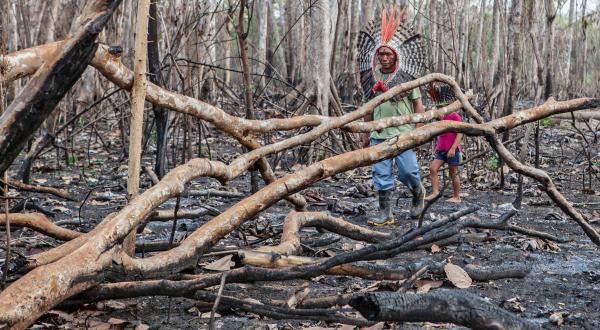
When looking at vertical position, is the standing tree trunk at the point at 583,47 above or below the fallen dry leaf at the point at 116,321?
above

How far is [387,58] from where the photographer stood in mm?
5328

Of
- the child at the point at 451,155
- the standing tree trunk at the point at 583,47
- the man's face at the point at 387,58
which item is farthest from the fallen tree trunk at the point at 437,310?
the standing tree trunk at the point at 583,47

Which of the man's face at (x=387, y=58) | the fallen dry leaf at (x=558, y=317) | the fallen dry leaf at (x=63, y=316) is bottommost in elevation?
the fallen dry leaf at (x=558, y=317)

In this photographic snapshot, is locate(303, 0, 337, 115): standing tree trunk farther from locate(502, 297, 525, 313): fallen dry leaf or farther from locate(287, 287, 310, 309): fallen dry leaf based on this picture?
locate(287, 287, 310, 309): fallen dry leaf

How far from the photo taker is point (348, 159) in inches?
128

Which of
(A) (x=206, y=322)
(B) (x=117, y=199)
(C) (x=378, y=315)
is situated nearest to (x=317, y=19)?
(B) (x=117, y=199)

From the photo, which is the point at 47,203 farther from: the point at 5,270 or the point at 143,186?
the point at 5,270

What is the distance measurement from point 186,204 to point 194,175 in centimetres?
263

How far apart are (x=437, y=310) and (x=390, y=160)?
362 cm

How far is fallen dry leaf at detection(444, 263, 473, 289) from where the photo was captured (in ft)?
10.6

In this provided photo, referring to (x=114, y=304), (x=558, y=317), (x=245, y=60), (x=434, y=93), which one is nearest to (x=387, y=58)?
(x=434, y=93)

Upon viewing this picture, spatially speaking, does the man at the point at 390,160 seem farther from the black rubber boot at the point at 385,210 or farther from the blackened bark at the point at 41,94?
the blackened bark at the point at 41,94

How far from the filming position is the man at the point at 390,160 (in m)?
5.27

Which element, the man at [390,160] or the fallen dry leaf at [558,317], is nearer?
the fallen dry leaf at [558,317]
